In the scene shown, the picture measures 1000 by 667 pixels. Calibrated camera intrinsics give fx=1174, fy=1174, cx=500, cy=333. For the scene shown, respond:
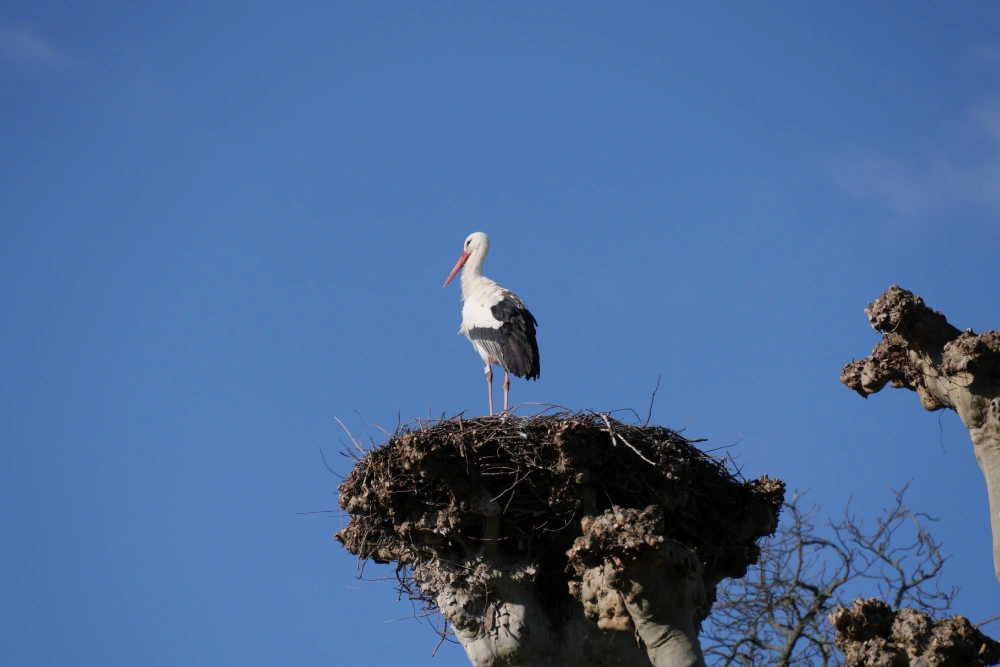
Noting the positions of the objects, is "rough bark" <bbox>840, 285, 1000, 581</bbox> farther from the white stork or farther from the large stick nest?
the white stork

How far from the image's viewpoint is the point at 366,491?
31.5 ft

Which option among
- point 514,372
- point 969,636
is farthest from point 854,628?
point 514,372

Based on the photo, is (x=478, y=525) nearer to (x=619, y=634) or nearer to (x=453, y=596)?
(x=453, y=596)

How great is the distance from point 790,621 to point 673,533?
4.79 metres

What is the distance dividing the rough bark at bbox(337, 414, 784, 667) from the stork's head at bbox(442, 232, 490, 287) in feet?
21.9

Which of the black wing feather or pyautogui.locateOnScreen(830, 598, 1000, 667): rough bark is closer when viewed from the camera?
pyautogui.locateOnScreen(830, 598, 1000, 667): rough bark

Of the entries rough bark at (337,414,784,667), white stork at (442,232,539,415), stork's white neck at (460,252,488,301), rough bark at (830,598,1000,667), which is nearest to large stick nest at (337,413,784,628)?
rough bark at (337,414,784,667)

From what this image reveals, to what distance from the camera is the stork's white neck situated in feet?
50.0

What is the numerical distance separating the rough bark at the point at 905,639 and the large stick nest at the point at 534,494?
1.50 m

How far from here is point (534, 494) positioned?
9492 millimetres

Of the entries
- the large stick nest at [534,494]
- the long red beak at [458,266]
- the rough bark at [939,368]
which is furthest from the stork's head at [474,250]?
the rough bark at [939,368]

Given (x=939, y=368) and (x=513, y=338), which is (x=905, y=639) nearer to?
(x=939, y=368)

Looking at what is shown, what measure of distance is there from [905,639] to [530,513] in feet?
10.1

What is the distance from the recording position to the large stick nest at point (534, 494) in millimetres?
9242
